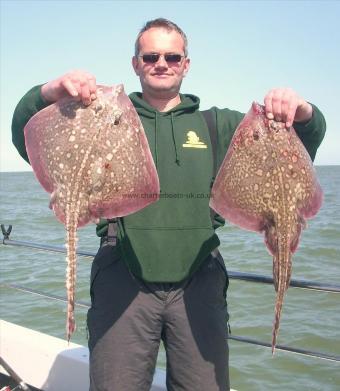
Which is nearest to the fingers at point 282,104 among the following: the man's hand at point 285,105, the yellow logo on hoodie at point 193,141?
the man's hand at point 285,105

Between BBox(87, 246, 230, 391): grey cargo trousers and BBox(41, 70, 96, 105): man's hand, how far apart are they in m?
0.99

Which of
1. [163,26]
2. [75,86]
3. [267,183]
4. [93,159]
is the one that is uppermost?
[163,26]

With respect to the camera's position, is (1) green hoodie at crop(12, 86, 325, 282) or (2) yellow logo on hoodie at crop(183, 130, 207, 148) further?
(2) yellow logo on hoodie at crop(183, 130, 207, 148)

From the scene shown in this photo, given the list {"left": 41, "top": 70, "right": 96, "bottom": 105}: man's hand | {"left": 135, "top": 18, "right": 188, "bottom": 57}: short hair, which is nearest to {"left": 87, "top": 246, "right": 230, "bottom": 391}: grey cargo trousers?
{"left": 41, "top": 70, "right": 96, "bottom": 105}: man's hand

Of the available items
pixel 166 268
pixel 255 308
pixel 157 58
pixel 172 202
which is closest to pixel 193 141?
pixel 172 202

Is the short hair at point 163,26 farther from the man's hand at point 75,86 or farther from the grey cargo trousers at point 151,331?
the grey cargo trousers at point 151,331

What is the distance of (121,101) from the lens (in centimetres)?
259

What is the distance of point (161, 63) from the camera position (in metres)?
2.80

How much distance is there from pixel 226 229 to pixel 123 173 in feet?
55.8

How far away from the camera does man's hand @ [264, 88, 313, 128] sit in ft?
8.21

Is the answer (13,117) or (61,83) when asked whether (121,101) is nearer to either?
(61,83)

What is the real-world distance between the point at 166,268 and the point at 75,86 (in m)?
1.16

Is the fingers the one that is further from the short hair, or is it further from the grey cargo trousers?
the grey cargo trousers

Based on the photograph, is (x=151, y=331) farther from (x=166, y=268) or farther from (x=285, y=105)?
(x=285, y=105)
